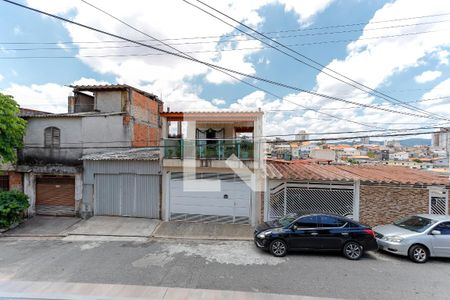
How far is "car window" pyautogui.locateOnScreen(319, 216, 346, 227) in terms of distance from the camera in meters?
7.93

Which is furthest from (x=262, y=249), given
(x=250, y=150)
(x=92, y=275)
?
(x=92, y=275)

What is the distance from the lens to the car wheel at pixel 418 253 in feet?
24.9

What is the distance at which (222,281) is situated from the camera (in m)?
6.14

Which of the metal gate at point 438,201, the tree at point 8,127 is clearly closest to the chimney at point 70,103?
the tree at point 8,127

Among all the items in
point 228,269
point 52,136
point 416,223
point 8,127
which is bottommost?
point 228,269

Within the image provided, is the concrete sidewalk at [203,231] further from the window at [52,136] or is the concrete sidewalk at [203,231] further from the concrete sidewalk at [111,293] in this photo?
the window at [52,136]

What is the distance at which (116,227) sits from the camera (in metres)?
10.7

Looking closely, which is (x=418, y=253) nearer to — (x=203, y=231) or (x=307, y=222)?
(x=307, y=222)

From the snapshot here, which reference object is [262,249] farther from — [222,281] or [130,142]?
[130,142]

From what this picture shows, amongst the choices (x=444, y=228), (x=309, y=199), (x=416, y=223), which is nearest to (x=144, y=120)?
(x=309, y=199)

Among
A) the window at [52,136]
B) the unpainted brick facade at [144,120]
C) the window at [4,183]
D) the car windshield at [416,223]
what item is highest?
the unpainted brick facade at [144,120]

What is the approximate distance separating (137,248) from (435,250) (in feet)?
31.8

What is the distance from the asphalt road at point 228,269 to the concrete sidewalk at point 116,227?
1165 mm

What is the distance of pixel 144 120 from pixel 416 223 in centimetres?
1508
